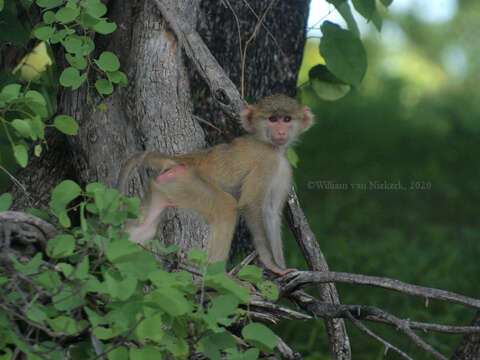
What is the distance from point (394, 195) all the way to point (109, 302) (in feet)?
21.1

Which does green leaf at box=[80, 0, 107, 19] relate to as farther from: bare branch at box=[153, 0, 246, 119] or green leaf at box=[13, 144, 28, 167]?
green leaf at box=[13, 144, 28, 167]

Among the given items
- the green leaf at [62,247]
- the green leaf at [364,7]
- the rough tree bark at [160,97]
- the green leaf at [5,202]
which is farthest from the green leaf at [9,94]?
the green leaf at [364,7]

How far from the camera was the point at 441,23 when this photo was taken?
63.3 feet

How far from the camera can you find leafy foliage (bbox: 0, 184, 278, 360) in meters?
2.25

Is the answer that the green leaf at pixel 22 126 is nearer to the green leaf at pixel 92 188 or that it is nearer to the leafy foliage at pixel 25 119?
the leafy foliage at pixel 25 119

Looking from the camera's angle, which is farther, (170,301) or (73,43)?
(73,43)

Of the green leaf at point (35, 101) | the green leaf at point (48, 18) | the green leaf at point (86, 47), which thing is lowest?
the green leaf at point (35, 101)

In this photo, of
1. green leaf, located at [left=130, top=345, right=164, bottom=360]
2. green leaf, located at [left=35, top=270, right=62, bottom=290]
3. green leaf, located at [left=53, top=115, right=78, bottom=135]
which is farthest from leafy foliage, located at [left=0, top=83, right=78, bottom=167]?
green leaf, located at [left=130, top=345, right=164, bottom=360]

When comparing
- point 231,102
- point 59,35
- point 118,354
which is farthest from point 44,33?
point 118,354

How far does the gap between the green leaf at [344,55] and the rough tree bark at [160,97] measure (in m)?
0.50

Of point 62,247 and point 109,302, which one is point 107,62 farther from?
point 109,302

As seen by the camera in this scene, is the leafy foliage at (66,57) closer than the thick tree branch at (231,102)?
Yes

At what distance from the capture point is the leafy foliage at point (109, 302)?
225 centimetres

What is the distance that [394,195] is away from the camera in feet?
27.6
